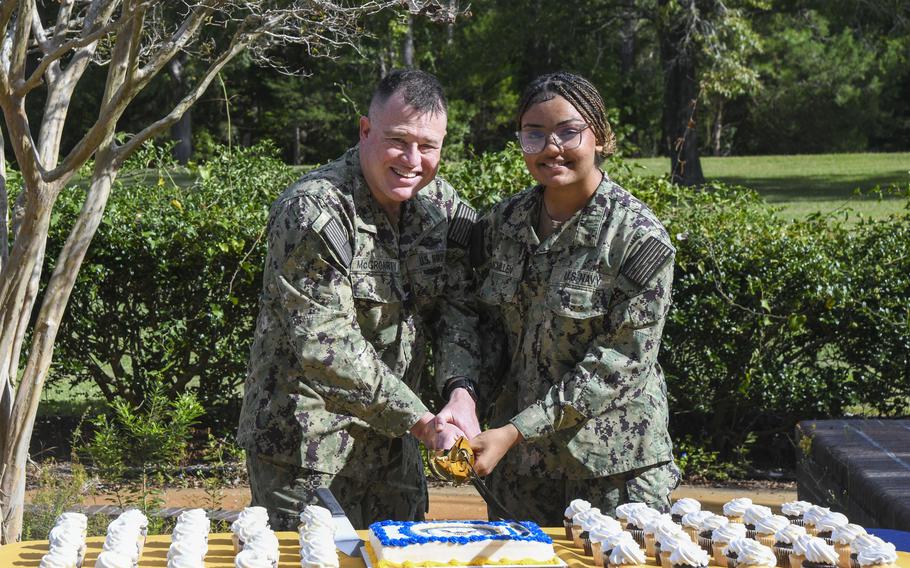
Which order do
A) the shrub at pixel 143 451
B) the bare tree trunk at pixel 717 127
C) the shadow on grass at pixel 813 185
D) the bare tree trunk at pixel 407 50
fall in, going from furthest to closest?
the bare tree trunk at pixel 717 127
the bare tree trunk at pixel 407 50
the shadow on grass at pixel 813 185
the shrub at pixel 143 451

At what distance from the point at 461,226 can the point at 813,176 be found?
23.3m

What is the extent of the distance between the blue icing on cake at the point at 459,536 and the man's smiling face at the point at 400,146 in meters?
0.97

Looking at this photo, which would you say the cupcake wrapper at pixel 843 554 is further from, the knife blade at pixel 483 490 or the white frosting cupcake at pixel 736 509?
the knife blade at pixel 483 490

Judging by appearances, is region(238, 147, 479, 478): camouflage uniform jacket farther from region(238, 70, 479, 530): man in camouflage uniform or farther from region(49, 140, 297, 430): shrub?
region(49, 140, 297, 430): shrub

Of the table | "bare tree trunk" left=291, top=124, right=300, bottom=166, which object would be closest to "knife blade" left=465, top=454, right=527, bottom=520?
the table

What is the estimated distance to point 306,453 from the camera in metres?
3.17

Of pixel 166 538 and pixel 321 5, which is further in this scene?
pixel 321 5

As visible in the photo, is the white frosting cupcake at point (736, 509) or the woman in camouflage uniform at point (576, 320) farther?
the woman in camouflage uniform at point (576, 320)

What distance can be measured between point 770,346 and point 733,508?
3872mm

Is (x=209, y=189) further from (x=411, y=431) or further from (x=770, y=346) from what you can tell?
(x=411, y=431)

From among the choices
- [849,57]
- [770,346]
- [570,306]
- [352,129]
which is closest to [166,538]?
[570,306]

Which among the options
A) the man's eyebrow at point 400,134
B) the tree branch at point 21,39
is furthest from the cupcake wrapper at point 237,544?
the tree branch at point 21,39

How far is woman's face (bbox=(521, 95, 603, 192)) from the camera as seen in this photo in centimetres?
305

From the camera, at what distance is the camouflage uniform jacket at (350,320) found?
9.95ft
